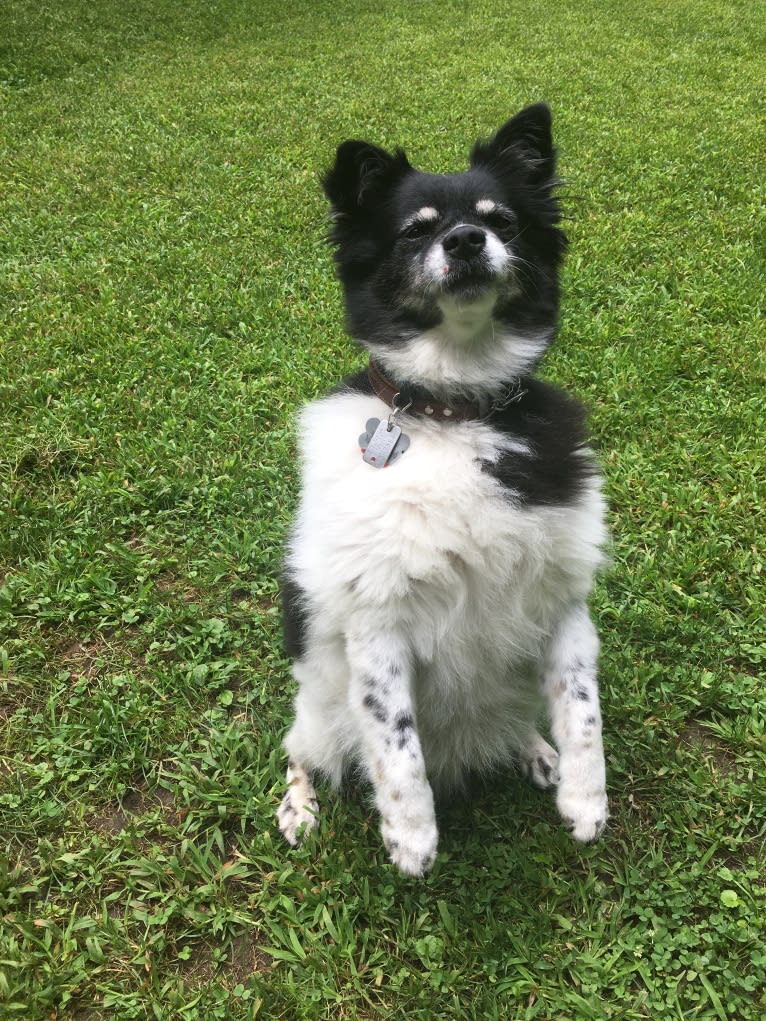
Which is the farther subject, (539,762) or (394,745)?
(539,762)

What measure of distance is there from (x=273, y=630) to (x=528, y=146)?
212 cm

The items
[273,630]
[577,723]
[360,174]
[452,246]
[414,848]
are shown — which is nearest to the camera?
[414,848]

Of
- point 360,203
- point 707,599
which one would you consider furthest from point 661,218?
point 360,203

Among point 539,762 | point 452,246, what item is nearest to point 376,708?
point 539,762

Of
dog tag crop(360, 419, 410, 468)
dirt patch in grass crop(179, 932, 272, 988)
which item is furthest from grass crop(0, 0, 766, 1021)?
dog tag crop(360, 419, 410, 468)

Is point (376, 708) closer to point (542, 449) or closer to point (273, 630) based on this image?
point (542, 449)

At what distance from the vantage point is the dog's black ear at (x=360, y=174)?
2.30 m

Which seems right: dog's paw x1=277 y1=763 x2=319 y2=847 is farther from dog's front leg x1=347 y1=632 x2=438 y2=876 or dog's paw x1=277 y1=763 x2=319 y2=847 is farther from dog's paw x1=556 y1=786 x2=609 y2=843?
dog's paw x1=556 y1=786 x2=609 y2=843

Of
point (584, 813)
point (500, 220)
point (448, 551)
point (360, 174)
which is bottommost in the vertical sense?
point (584, 813)

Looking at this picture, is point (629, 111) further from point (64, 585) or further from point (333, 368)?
point (64, 585)

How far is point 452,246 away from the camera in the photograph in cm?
218

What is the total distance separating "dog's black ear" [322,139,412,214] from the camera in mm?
2301

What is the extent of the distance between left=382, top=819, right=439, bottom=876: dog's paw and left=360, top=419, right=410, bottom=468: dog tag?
102 cm

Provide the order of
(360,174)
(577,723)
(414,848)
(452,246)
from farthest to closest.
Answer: (360,174), (452,246), (577,723), (414,848)
